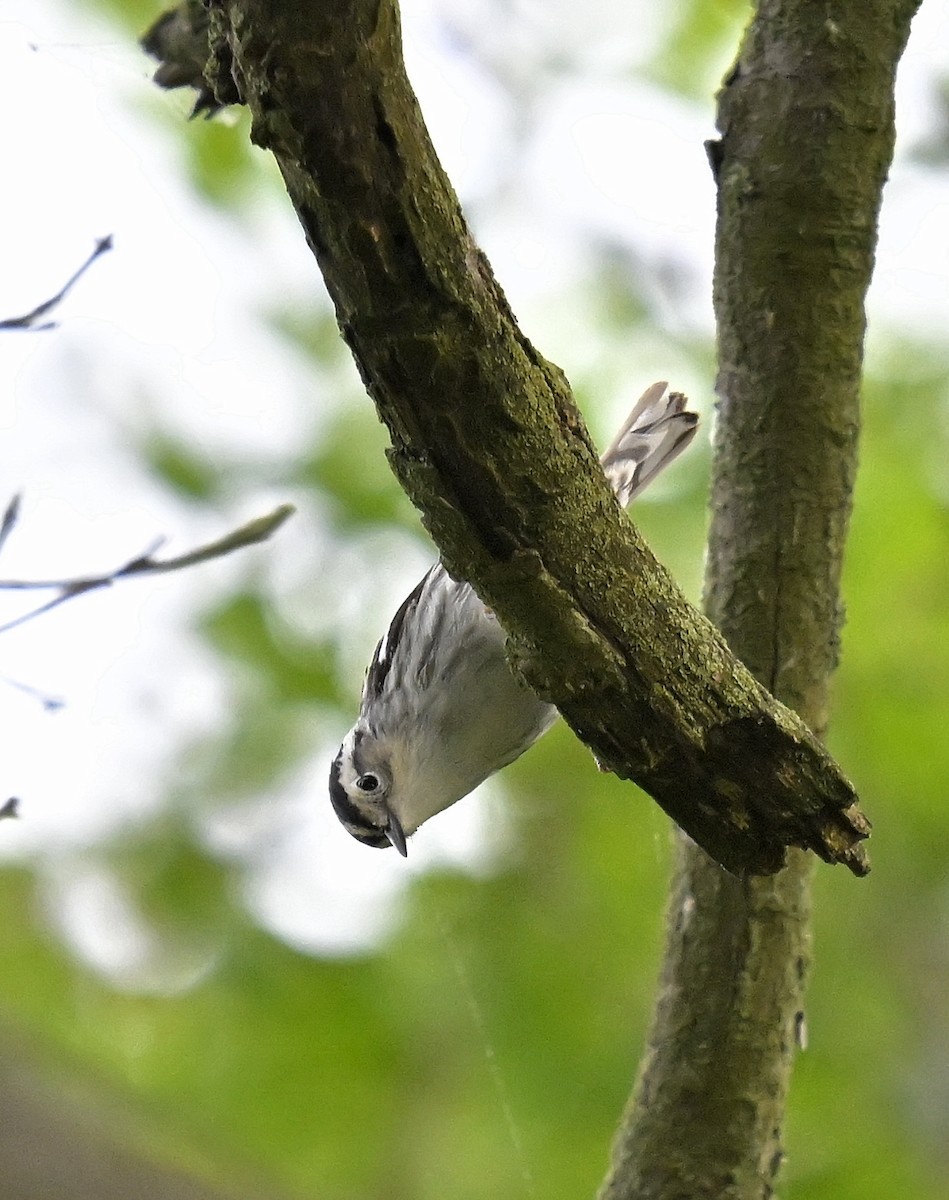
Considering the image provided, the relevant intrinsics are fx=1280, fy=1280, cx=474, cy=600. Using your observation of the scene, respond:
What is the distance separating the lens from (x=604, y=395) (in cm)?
433

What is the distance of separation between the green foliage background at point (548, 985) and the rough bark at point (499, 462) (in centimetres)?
218

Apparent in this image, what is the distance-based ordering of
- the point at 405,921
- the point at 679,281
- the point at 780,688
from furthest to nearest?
the point at 679,281, the point at 405,921, the point at 780,688

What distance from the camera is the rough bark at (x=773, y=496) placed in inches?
104

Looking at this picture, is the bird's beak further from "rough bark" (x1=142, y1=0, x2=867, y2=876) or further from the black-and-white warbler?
"rough bark" (x1=142, y1=0, x2=867, y2=876)

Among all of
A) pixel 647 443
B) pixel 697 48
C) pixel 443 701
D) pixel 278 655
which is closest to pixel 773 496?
pixel 647 443

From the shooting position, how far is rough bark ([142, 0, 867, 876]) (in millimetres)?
1197

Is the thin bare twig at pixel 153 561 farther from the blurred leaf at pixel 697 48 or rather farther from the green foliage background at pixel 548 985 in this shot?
the blurred leaf at pixel 697 48

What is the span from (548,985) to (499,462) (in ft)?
9.61

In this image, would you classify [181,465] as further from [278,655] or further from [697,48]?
[697,48]

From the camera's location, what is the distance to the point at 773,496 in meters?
2.70

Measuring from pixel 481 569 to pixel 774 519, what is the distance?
4.30 feet

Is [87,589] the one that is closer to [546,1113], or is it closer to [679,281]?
[546,1113]

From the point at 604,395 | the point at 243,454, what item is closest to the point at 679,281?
the point at 604,395

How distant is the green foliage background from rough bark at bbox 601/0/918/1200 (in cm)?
114
